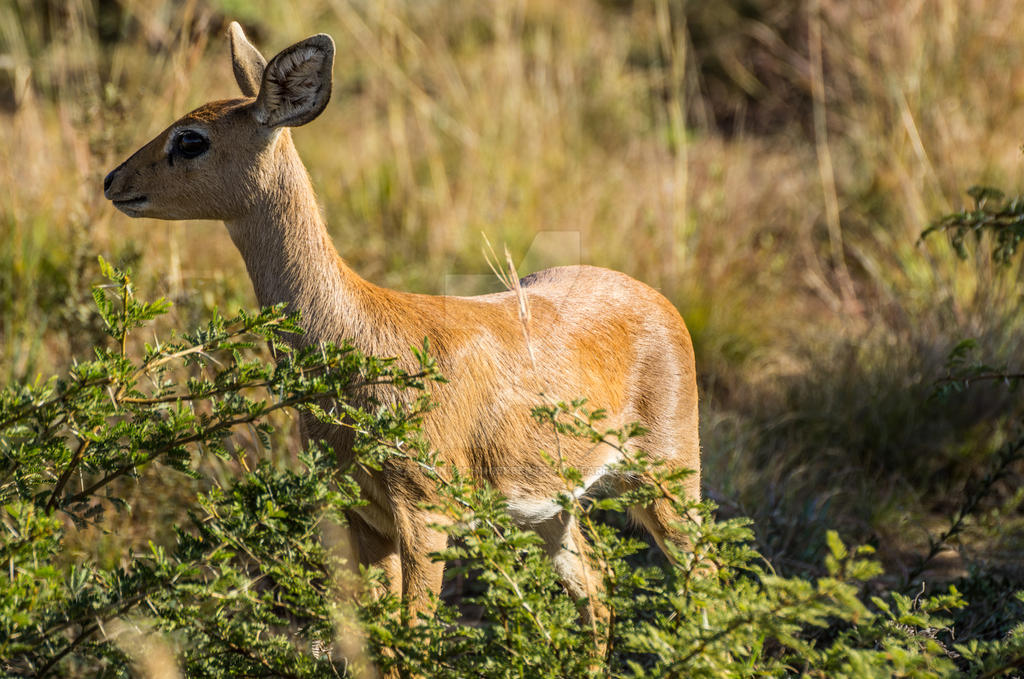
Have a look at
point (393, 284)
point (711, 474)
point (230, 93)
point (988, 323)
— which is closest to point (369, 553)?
point (711, 474)

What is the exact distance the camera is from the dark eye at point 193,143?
3.08m

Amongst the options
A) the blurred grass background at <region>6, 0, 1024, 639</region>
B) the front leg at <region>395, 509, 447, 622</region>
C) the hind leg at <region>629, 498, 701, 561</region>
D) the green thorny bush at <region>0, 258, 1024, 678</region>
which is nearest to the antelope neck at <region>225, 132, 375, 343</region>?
the green thorny bush at <region>0, 258, 1024, 678</region>

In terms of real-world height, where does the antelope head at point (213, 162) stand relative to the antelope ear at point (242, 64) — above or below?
below

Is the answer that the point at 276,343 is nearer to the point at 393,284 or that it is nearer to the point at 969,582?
the point at 969,582

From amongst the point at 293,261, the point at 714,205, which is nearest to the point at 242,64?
the point at 293,261

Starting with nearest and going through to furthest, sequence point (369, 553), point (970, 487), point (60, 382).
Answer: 1. point (60, 382)
2. point (369, 553)
3. point (970, 487)

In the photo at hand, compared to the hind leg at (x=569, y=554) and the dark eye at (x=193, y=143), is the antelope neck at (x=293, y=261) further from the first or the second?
the hind leg at (x=569, y=554)

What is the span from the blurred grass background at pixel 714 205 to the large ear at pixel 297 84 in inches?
71.5

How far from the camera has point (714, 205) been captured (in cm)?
653

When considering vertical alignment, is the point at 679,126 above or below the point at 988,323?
above

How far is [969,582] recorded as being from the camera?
4.00 meters

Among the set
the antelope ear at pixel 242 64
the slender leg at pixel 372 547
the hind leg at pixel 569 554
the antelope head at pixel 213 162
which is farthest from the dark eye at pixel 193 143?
the hind leg at pixel 569 554

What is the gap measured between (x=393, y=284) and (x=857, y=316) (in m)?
2.89

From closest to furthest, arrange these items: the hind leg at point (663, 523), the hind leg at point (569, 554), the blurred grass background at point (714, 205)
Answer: the hind leg at point (663, 523) → the hind leg at point (569, 554) → the blurred grass background at point (714, 205)
